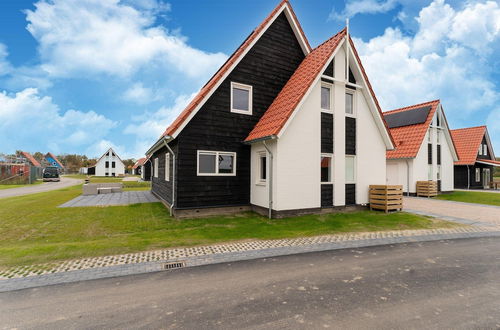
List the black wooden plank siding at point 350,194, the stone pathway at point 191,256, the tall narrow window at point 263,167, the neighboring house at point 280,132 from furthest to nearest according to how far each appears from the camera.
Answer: the black wooden plank siding at point 350,194, the tall narrow window at point 263,167, the neighboring house at point 280,132, the stone pathway at point 191,256

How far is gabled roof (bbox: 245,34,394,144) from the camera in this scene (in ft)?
32.6

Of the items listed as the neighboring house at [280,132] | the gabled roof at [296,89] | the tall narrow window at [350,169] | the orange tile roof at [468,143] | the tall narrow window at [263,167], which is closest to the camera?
the gabled roof at [296,89]

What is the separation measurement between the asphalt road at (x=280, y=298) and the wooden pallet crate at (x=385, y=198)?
6.50 metres

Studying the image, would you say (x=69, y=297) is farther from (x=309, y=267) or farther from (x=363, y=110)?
(x=363, y=110)

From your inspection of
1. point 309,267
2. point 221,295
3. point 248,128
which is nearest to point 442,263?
point 309,267

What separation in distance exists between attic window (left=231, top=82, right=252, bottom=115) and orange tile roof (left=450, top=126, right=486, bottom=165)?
26674 mm

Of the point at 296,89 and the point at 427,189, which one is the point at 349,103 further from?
the point at 427,189

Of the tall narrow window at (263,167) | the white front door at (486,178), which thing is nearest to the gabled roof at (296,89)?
the tall narrow window at (263,167)

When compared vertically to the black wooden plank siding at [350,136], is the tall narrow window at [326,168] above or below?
below

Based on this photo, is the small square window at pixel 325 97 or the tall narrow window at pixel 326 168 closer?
the tall narrow window at pixel 326 168

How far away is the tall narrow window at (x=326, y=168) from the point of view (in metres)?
11.3

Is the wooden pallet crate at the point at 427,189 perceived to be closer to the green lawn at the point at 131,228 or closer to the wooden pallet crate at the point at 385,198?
the wooden pallet crate at the point at 385,198

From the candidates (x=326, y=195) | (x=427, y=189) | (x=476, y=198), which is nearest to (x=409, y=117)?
(x=427, y=189)

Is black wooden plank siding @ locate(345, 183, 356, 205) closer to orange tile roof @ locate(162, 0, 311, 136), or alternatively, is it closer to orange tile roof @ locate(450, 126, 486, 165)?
orange tile roof @ locate(162, 0, 311, 136)
